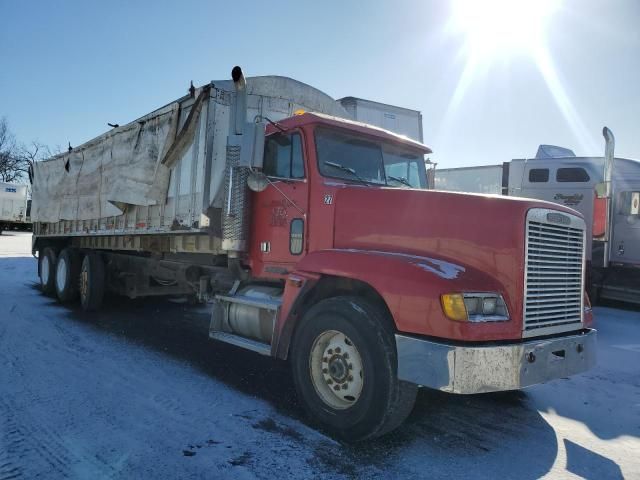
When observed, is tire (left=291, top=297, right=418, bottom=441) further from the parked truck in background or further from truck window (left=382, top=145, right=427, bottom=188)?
the parked truck in background

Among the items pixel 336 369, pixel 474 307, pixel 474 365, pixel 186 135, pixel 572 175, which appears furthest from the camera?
pixel 572 175

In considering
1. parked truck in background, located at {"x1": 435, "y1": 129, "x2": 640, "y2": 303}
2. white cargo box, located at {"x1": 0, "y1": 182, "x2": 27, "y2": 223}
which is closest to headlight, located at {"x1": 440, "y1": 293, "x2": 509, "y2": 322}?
parked truck in background, located at {"x1": 435, "y1": 129, "x2": 640, "y2": 303}

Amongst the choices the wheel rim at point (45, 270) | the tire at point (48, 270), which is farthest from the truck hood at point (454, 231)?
the wheel rim at point (45, 270)

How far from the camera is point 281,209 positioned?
504 centimetres

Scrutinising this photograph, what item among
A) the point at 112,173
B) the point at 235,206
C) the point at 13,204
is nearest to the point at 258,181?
the point at 235,206

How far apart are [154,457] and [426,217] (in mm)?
2602

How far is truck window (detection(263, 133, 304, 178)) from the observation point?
4.79 m

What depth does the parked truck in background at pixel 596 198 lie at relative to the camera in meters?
10.5

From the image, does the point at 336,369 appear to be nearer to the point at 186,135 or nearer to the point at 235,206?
the point at 235,206

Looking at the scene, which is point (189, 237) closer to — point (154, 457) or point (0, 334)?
point (0, 334)

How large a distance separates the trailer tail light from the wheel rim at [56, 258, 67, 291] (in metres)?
10.7

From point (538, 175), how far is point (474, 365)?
978 cm

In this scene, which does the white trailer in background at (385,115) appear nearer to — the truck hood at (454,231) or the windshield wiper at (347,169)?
the windshield wiper at (347,169)

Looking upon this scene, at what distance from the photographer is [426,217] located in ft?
12.5
